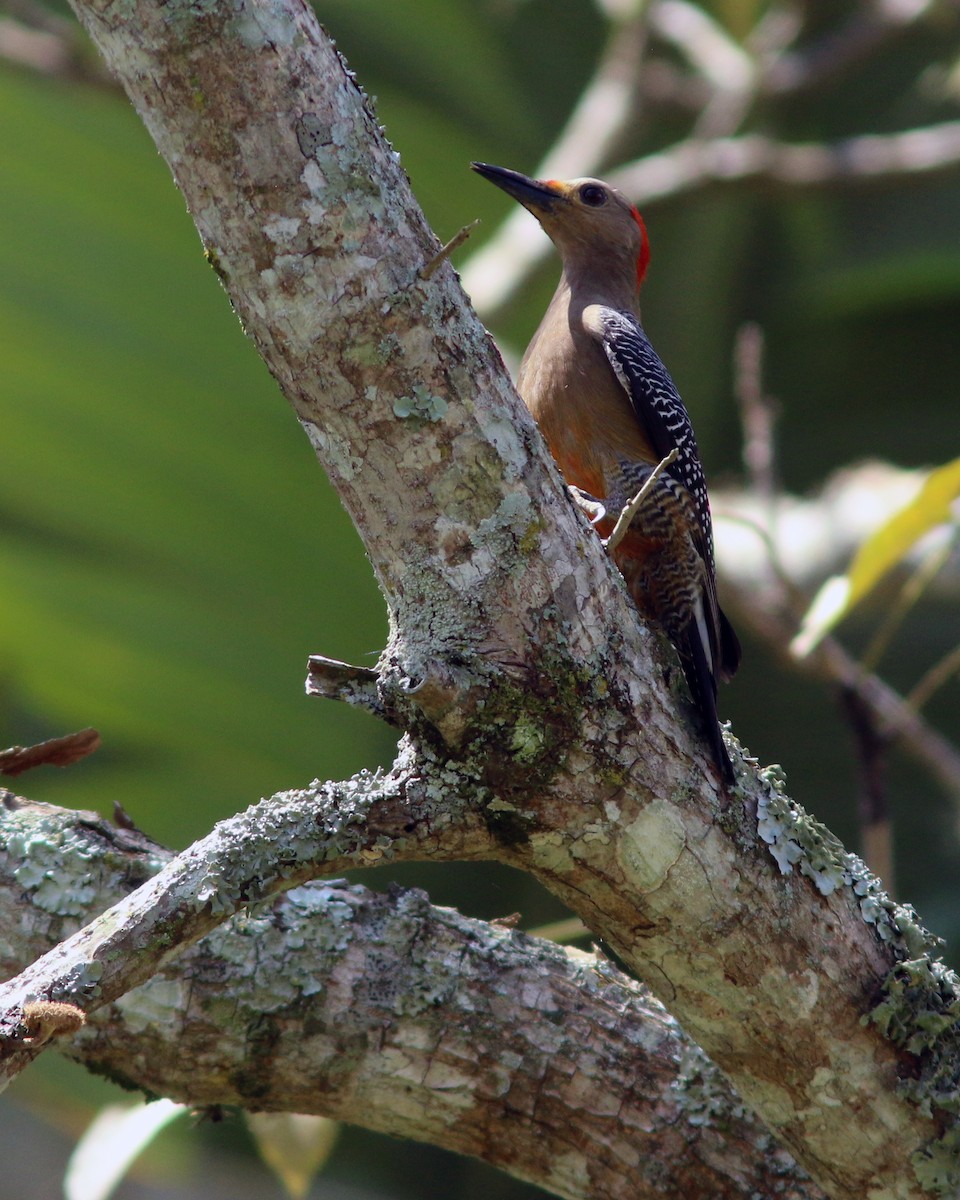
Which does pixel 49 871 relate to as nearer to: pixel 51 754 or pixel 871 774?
pixel 51 754

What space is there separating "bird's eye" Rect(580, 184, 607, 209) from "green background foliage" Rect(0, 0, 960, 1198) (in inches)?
70.6

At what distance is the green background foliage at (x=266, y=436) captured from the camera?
6.35m

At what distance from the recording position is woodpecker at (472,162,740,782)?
3.03m

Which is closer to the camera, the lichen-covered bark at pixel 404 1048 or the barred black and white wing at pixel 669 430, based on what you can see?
the lichen-covered bark at pixel 404 1048

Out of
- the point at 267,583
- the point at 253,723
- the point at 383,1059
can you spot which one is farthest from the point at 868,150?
the point at 383,1059

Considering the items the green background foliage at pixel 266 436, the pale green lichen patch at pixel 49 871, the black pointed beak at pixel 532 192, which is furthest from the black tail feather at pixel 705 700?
the green background foliage at pixel 266 436

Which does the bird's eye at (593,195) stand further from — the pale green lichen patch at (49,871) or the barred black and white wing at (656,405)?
the pale green lichen patch at (49,871)

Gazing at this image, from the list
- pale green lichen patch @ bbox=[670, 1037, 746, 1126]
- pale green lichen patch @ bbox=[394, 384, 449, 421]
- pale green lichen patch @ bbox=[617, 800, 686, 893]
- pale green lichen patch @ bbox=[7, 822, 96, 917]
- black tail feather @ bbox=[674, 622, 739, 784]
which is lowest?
pale green lichen patch @ bbox=[670, 1037, 746, 1126]

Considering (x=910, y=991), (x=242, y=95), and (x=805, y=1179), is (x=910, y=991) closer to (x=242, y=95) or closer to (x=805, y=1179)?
(x=805, y=1179)

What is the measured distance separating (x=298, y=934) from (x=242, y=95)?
4.78 ft

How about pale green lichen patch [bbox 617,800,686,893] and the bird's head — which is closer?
pale green lichen patch [bbox 617,800,686,893]

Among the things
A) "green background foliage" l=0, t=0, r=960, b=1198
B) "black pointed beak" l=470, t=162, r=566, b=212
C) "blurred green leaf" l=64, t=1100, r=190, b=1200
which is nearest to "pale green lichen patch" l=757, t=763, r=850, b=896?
"blurred green leaf" l=64, t=1100, r=190, b=1200

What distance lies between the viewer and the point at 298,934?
2.41 m

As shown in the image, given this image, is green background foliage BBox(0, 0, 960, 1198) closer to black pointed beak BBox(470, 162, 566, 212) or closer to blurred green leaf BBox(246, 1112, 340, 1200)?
black pointed beak BBox(470, 162, 566, 212)
